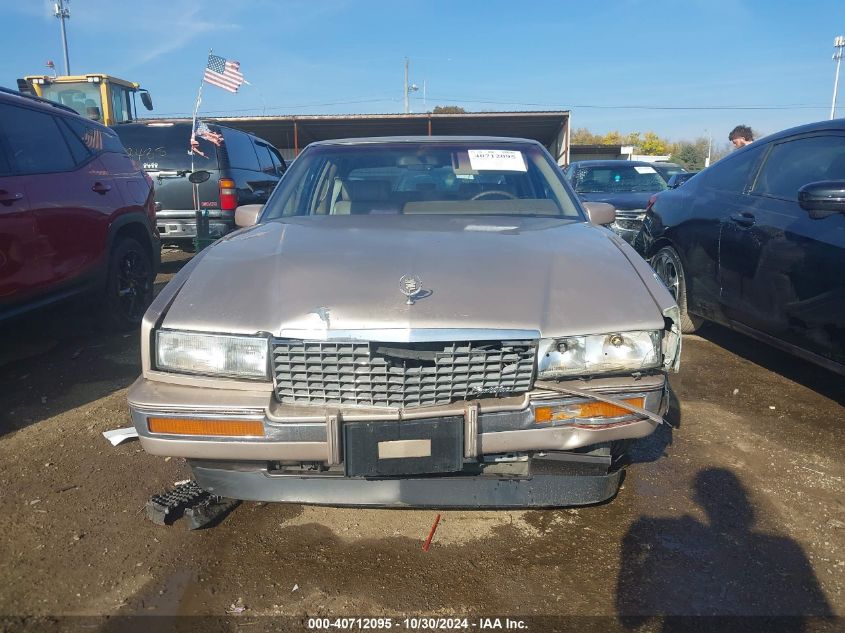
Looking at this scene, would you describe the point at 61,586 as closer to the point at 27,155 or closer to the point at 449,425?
the point at 449,425

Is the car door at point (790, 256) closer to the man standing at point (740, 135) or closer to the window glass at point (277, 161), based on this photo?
the man standing at point (740, 135)

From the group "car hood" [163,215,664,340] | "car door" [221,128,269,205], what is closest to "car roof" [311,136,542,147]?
"car hood" [163,215,664,340]

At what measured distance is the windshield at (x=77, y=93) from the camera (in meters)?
15.6

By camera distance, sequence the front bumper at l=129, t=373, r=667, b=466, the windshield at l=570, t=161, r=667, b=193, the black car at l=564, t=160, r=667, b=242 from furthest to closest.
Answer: the windshield at l=570, t=161, r=667, b=193 < the black car at l=564, t=160, r=667, b=242 < the front bumper at l=129, t=373, r=667, b=466

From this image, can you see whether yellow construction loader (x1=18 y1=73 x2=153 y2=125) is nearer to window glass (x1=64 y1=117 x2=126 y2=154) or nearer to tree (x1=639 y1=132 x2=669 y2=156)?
window glass (x1=64 y1=117 x2=126 y2=154)

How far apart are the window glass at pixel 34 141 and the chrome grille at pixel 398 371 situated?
3.03m

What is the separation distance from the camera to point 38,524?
2.60 m

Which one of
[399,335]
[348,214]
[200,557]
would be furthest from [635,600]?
[348,214]

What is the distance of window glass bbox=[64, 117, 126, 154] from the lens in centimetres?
485

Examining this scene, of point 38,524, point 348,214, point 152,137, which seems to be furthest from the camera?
point 152,137

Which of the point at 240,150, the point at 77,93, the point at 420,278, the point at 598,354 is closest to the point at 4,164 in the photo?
the point at 420,278

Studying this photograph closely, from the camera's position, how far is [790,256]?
3.61 metres

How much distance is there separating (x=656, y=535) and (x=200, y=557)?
1.74 m

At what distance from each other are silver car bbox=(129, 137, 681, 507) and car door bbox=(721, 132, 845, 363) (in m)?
1.50
